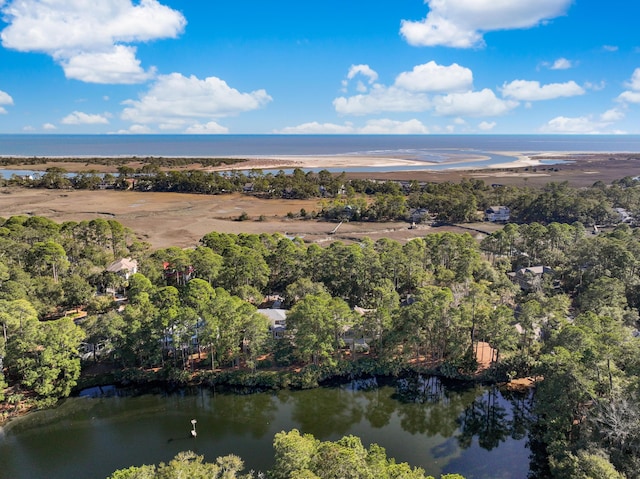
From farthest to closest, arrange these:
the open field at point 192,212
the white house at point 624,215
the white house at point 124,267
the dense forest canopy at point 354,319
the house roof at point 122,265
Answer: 1. the open field at point 192,212
2. the white house at point 624,215
3. the house roof at point 122,265
4. the white house at point 124,267
5. the dense forest canopy at point 354,319

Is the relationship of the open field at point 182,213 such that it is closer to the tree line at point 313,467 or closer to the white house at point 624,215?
the white house at point 624,215

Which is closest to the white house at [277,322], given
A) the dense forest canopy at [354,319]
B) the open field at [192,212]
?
the dense forest canopy at [354,319]

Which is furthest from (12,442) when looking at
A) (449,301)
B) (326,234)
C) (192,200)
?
(192,200)

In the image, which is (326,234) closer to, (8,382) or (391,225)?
(391,225)

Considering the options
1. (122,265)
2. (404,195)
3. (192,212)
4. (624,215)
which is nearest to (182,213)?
(192,212)

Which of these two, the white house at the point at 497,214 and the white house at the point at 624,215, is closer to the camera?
the white house at the point at 624,215

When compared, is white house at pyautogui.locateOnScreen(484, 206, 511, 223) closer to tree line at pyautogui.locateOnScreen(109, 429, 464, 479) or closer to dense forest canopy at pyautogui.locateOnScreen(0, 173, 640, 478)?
dense forest canopy at pyautogui.locateOnScreen(0, 173, 640, 478)
